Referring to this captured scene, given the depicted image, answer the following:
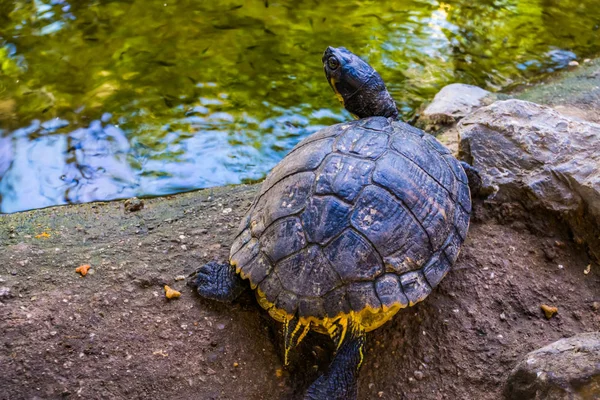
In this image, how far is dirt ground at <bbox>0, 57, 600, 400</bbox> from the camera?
2486 millimetres

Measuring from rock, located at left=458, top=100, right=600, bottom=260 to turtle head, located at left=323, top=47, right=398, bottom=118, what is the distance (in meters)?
0.56

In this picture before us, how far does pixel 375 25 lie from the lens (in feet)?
19.7

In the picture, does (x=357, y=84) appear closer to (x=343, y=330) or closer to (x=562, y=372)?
(x=343, y=330)

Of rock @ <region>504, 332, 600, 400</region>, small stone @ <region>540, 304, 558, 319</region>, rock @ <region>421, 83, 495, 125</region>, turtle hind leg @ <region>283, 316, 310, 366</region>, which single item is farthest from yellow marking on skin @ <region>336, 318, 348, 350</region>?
rock @ <region>421, 83, 495, 125</region>

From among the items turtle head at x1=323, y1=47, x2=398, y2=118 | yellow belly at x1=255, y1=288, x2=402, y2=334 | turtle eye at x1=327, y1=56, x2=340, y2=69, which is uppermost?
turtle eye at x1=327, y1=56, x2=340, y2=69

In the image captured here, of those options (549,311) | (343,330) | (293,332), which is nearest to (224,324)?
(293,332)

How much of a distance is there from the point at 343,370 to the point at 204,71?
3677 mm

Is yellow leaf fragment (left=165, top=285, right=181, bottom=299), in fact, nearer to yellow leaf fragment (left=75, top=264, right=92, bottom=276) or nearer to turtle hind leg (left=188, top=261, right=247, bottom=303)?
turtle hind leg (left=188, top=261, right=247, bottom=303)

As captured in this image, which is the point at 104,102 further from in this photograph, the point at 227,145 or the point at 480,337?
the point at 480,337

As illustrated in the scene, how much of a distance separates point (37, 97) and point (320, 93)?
2.64m

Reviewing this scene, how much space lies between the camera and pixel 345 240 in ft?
7.86

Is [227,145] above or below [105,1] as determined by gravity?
below

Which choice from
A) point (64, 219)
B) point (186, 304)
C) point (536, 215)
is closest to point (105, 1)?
point (64, 219)

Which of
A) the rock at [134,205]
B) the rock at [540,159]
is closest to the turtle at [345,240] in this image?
the rock at [540,159]
